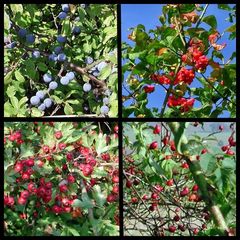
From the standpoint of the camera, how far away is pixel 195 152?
2.71m

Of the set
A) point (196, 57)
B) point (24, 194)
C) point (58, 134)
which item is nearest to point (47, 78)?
point (58, 134)

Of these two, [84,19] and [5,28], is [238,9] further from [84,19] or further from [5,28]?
[5,28]

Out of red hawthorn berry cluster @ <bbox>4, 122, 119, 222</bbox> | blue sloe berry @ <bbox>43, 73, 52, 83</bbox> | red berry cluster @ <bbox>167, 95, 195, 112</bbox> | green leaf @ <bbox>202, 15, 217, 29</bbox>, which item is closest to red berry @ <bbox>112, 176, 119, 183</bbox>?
red hawthorn berry cluster @ <bbox>4, 122, 119, 222</bbox>

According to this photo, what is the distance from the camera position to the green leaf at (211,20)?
2.78 metres

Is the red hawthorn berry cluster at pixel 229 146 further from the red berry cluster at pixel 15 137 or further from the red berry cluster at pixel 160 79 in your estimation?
the red berry cluster at pixel 15 137

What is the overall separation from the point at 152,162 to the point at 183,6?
0.65 metres

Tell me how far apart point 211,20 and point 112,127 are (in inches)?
23.1

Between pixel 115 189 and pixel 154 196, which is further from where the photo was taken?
pixel 154 196

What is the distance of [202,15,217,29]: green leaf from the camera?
9.13 ft

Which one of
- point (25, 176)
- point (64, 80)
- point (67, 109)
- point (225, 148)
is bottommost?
point (25, 176)

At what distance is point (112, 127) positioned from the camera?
2787 mm

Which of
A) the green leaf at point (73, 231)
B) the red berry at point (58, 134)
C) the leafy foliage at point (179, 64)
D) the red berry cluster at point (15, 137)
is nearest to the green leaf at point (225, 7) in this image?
the leafy foliage at point (179, 64)

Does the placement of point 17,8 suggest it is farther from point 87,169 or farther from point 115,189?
point 115,189

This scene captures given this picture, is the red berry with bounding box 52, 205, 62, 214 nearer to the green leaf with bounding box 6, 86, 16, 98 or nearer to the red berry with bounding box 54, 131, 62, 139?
the red berry with bounding box 54, 131, 62, 139
